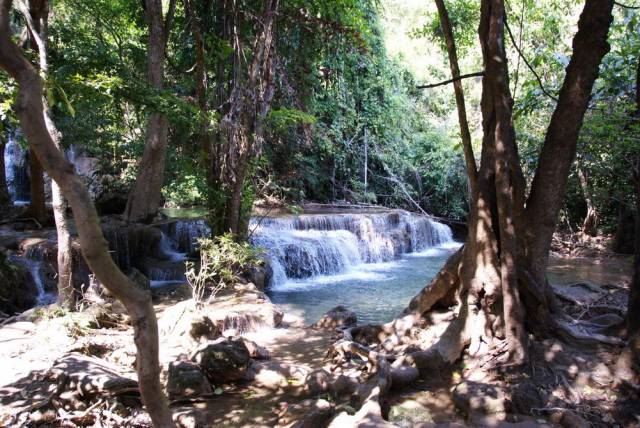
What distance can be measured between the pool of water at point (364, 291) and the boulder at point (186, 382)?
3712 mm

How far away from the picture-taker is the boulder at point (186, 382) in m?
4.46

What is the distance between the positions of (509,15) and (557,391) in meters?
7.86

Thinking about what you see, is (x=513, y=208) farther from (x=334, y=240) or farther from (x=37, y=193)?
(x=37, y=193)

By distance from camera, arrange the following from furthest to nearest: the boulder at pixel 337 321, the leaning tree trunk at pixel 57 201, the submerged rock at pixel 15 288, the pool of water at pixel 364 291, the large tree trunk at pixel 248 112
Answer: the pool of water at pixel 364 291 < the large tree trunk at pixel 248 112 < the submerged rock at pixel 15 288 < the boulder at pixel 337 321 < the leaning tree trunk at pixel 57 201

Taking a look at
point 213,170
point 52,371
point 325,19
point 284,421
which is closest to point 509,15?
point 325,19

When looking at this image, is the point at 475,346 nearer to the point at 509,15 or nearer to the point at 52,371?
the point at 52,371

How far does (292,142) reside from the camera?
51.4ft

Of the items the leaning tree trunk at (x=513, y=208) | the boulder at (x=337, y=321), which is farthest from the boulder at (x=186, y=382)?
the boulder at (x=337, y=321)

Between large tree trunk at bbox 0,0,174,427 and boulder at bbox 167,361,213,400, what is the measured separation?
2.34m

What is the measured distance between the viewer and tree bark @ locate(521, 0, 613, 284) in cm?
427

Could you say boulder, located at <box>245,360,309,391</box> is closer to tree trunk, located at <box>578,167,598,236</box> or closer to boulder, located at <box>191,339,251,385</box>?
boulder, located at <box>191,339,251,385</box>

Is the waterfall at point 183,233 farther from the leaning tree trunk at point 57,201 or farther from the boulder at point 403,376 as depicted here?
the boulder at point 403,376

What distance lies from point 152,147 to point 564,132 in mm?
9211

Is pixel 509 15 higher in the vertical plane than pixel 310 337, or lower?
higher
